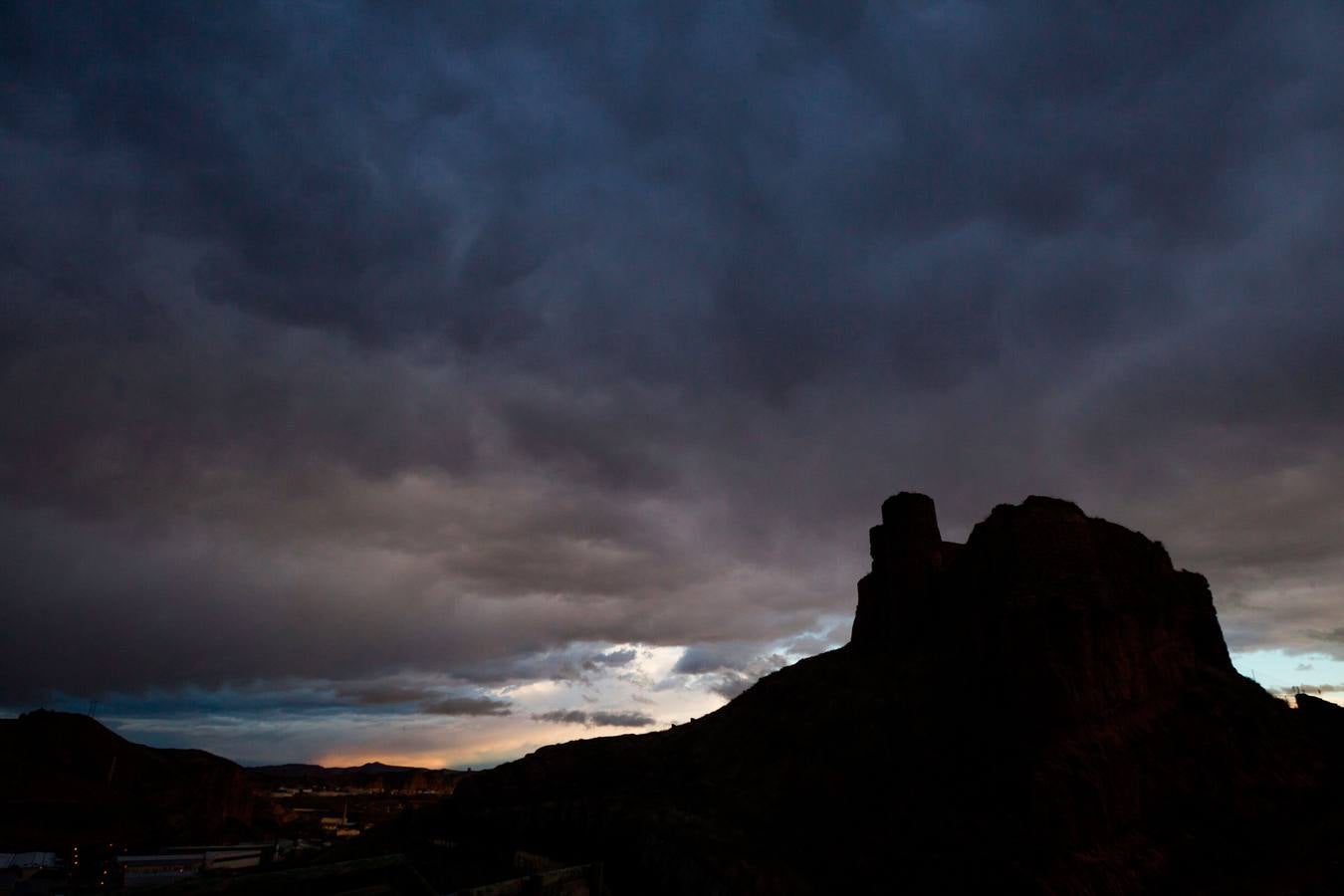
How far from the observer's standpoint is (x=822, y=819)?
52.2 meters

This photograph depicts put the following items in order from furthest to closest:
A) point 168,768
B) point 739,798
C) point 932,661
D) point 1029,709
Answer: point 168,768
point 932,661
point 739,798
point 1029,709

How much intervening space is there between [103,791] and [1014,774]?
113594 millimetres

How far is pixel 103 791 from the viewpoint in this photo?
92375mm

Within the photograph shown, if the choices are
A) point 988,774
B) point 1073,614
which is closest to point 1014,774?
point 988,774

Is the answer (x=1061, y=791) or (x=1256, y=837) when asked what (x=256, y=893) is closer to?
(x=1061, y=791)

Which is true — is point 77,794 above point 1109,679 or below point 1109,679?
below

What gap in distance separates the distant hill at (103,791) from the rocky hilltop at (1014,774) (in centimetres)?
3991

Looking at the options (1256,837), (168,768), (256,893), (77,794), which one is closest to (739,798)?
(1256,837)

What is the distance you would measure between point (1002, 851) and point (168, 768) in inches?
4750

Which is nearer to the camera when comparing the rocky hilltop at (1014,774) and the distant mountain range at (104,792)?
the rocky hilltop at (1014,774)

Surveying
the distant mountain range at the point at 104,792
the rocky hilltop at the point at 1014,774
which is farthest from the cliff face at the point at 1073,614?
the distant mountain range at the point at 104,792

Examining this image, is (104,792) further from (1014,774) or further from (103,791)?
(1014,774)

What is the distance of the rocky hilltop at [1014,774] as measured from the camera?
136ft

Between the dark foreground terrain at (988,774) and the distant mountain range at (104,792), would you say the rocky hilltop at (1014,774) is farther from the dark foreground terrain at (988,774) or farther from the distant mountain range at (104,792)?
the distant mountain range at (104,792)
